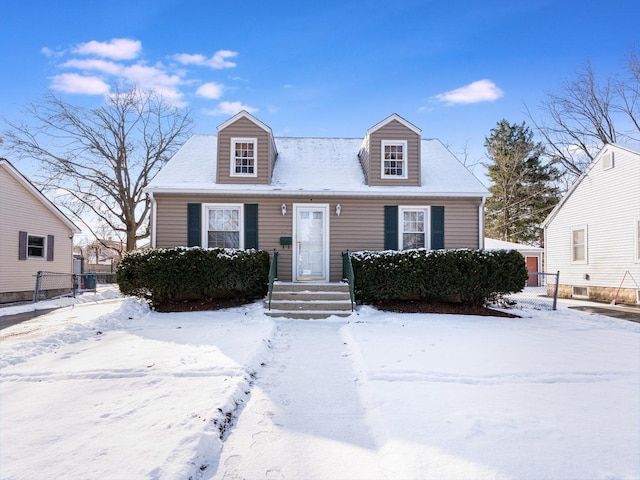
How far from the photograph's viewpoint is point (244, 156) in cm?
1112

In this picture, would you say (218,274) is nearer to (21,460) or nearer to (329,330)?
(329,330)

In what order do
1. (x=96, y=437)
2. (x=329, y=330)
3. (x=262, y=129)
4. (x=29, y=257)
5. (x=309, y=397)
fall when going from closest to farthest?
(x=96, y=437) → (x=309, y=397) → (x=329, y=330) → (x=262, y=129) → (x=29, y=257)

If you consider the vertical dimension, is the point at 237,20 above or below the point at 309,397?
→ above

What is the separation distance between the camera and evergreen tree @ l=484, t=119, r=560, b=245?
89.4ft

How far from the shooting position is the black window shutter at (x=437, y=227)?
10891mm

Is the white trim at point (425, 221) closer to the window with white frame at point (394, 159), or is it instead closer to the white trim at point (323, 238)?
the window with white frame at point (394, 159)

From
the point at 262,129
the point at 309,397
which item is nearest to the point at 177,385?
the point at 309,397

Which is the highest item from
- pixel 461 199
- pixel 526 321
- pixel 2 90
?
pixel 2 90

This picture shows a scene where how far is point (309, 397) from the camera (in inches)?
148

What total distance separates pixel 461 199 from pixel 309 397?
898 cm

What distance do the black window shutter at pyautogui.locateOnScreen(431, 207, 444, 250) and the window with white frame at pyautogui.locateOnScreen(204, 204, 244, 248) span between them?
5.92m

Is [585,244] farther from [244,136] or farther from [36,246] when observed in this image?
[36,246]

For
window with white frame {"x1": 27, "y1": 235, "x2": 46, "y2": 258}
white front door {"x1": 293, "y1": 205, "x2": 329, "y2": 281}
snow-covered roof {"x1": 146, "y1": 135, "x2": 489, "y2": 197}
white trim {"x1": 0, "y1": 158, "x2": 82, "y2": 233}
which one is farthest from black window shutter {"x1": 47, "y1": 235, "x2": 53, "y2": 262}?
white front door {"x1": 293, "y1": 205, "x2": 329, "y2": 281}

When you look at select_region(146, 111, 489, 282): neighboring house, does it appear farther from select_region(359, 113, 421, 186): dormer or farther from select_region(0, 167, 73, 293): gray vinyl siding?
select_region(0, 167, 73, 293): gray vinyl siding
